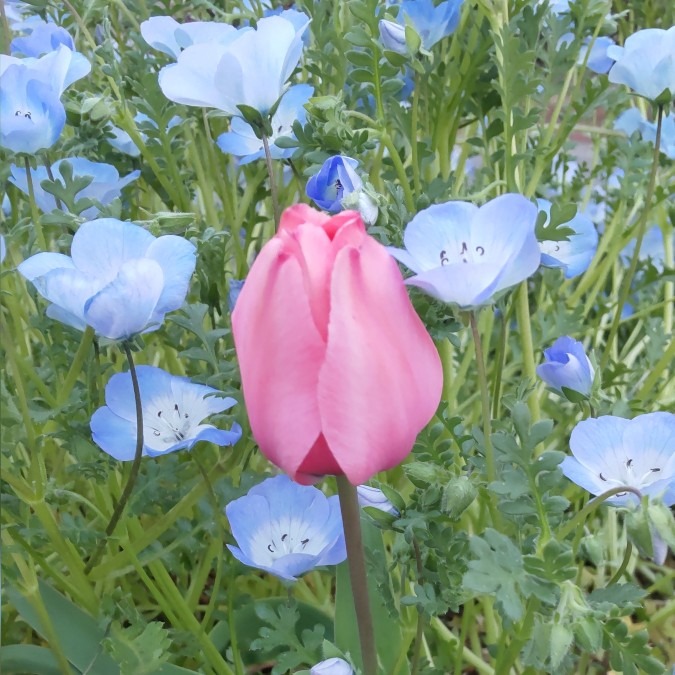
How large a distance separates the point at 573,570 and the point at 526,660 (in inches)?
2.5

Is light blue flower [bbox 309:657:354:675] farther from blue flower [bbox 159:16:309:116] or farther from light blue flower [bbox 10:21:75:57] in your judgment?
light blue flower [bbox 10:21:75:57]

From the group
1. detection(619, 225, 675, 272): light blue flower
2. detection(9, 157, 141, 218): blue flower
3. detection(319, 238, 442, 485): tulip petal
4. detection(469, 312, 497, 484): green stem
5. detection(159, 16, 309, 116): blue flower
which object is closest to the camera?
detection(319, 238, 442, 485): tulip petal

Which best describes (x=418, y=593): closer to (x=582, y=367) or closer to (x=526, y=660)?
(x=526, y=660)

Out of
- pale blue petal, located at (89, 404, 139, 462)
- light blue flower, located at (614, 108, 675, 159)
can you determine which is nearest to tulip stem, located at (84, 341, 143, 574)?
pale blue petal, located at (89, 404, 139, 462)

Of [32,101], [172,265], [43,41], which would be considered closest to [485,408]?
[172,265]

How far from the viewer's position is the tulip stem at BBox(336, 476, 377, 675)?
311 millimetres

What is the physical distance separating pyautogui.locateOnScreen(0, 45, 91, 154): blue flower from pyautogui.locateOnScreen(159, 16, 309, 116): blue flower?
7 centimetres

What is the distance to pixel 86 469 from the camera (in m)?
0.52

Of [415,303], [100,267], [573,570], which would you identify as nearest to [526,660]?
[573,570]

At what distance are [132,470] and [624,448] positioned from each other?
28 centimetres

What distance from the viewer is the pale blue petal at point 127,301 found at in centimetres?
40

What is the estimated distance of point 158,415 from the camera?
0.58 metres

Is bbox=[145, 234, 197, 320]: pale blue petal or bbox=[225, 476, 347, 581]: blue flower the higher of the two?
bbox=[145, 234, 197, 320]: pale blue petal

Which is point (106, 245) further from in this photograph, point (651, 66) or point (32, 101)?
point (651, 66)
